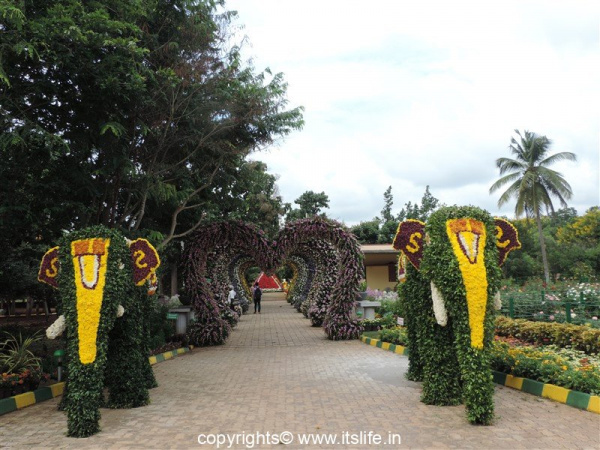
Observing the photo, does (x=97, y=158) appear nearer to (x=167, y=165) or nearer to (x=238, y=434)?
(x=167, y=165)

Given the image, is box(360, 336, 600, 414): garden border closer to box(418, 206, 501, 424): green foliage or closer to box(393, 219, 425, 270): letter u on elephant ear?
box(418, 206, 501, 424): green foliage

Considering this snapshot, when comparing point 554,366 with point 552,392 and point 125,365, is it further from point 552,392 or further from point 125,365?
point 125,365

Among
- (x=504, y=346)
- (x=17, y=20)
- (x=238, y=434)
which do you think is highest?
(x=17, y=20)

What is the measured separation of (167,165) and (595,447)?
9.74 meters

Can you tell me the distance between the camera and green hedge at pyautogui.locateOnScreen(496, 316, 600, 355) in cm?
893

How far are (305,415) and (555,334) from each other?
6.00 meters

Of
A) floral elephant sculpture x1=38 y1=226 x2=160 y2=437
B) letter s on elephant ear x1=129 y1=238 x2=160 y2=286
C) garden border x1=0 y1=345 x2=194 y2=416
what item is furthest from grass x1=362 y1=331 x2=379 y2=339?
letter s on elephant ear x1=129 y1=238 x2=160 y2=286

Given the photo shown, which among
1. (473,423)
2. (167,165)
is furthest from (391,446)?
(167,165)

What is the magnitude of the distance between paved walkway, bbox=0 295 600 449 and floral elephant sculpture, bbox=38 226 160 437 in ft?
0.98

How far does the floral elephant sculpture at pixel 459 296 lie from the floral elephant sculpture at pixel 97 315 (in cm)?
370

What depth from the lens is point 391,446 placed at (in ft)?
16.8

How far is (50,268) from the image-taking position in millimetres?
6480

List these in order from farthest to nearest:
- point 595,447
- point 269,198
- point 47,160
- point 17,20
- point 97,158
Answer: point 269,198, point 97,158, point 47,160, point 17,20, point 595,447

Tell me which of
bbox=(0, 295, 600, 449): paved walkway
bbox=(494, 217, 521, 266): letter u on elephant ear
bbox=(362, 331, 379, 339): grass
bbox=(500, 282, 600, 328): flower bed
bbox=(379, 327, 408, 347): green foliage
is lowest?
bbox=(0, 295, 600, 449): paved walkway
